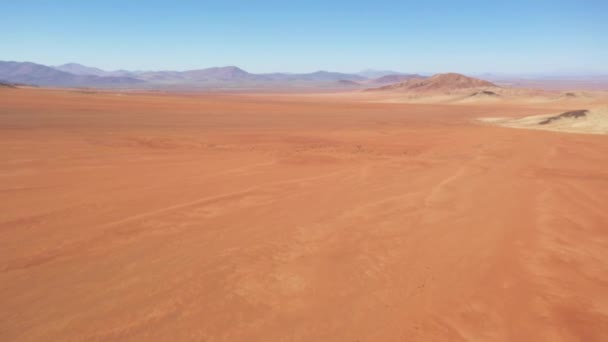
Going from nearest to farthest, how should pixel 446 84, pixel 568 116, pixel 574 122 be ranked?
pixel 574 122
pixel 568 116
pixel 446 84

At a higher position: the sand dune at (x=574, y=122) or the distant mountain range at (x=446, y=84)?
the distant mountain range at (x=446, y=84)

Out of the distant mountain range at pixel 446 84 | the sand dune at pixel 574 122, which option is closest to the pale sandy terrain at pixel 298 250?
the sand dune at pixel 574 122

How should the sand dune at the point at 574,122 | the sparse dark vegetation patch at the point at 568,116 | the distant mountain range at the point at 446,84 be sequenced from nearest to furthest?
the sand dune at the point at 574,122 < the sparse dark vegetation patch at the point at 568,116 < the distant mountain range at the point at 446,84

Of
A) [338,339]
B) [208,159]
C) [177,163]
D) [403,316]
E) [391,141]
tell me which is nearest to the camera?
[338,339]

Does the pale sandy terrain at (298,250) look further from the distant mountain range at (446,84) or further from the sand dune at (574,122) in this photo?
the distant mountain range at (446,84)

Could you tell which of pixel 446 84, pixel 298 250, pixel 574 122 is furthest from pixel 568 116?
pixel 446 84

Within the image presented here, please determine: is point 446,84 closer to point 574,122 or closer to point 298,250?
point 574,122

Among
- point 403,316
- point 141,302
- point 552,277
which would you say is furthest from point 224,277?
point 552,277

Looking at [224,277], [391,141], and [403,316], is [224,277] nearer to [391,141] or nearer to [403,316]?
[403,316]
